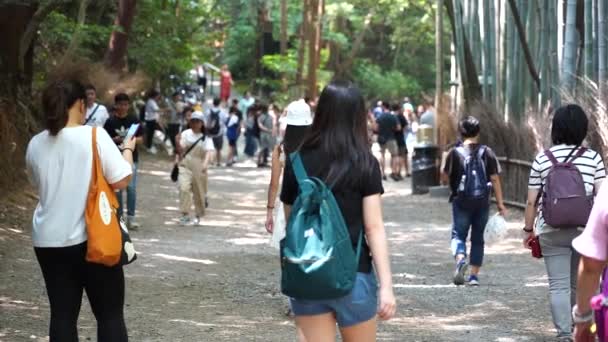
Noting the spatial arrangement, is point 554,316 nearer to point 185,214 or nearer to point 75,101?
point 75,101

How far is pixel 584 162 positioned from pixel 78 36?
11.1 m

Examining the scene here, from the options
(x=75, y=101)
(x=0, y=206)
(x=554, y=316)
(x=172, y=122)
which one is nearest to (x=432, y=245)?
(x=0, y=206)

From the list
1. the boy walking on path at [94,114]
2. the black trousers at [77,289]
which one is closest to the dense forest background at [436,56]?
the boy walking on path at [94,114]

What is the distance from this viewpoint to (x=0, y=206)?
643 inches

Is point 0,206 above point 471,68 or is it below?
below

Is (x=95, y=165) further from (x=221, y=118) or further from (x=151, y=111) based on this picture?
(x=221, y=118)

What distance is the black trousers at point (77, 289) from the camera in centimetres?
621

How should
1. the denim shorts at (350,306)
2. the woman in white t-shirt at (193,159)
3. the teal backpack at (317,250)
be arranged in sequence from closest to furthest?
the teal backpack at (317,250) < the denim shorts at (350,306) < the woman in white t-shirt at (193,159)

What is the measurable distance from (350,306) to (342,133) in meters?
0.74

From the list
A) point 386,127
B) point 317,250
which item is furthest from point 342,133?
point 386,127

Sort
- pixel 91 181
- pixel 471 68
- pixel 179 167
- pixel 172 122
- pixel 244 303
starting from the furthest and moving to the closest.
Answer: pixel 172 122 < pixel 471 68 < pixel 179 167 < pixel 244 303 < pixel 91 181

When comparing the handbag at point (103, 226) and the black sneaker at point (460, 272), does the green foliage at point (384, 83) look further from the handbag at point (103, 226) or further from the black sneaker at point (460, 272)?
the handbag at point (103, 226)

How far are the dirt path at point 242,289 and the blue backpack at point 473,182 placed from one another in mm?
854

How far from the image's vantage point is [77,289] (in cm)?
632
